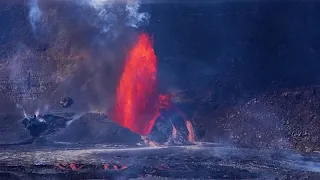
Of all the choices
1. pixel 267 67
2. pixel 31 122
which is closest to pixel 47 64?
pixel 31 122

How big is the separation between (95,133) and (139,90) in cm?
653

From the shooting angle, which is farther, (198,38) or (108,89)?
(198,38)

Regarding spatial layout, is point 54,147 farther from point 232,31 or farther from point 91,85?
point 232,31

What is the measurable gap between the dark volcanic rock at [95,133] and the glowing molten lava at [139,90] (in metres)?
1.53

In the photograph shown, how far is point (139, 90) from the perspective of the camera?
105 feet

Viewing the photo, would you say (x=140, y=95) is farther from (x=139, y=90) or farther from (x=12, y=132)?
(x=12, y=132)

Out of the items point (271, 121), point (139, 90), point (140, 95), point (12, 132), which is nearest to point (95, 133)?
point (140, 95)

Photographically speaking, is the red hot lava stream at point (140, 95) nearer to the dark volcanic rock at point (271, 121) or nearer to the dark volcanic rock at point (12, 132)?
the dark volcanic rock at point (271, 121)

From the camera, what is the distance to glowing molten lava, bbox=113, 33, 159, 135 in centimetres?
2909

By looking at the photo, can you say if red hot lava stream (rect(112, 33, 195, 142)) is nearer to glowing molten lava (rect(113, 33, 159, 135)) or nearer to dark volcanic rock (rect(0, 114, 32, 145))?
glowing molten lava (rect(113, 33, 159, 135))

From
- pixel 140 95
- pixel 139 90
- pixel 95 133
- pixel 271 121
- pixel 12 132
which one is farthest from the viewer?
pixel 139 90

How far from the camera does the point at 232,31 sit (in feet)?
116

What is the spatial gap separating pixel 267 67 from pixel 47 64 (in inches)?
803

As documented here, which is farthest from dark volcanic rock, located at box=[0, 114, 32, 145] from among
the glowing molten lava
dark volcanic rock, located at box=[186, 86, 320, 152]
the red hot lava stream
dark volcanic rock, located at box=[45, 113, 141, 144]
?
dark volcanic rock, located at box=[186, 86, 320, 152]
